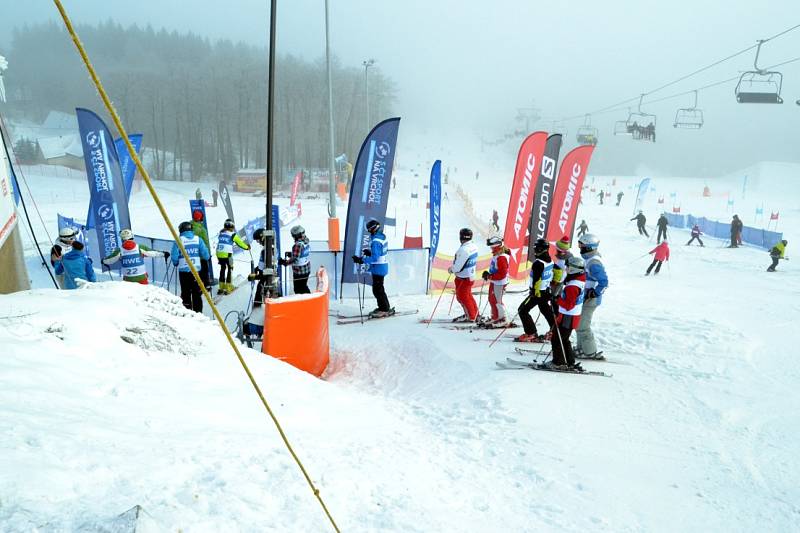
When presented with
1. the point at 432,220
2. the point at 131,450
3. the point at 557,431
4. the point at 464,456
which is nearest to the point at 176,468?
the point at 131,450

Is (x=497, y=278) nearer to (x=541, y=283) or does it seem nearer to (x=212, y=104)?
(x=541, y=283)

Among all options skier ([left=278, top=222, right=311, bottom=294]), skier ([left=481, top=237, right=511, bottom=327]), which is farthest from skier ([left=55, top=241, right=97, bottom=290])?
skier ([left=481, top=237, right=511, bottom=327])

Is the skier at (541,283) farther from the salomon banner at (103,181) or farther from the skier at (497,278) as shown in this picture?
the salomon banner at (103,181)

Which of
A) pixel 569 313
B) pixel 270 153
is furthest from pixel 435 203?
pixel 569 313

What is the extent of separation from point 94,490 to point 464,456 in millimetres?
2791

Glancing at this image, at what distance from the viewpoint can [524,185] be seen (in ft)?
36.8

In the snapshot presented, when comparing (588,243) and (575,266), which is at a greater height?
(588,243)

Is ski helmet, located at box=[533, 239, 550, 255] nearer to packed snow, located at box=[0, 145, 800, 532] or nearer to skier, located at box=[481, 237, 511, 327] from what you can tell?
skier, located at box=[481, 237, 511, 327]

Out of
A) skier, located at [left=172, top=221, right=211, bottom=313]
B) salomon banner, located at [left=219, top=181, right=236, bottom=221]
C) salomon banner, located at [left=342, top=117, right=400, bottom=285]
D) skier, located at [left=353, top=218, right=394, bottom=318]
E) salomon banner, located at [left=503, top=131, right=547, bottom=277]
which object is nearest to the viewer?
skier, located at [left=172, top=221, right=211, bottom=313]

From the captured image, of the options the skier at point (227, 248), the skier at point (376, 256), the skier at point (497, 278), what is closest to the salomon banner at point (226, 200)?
the skier at point (227, 248)

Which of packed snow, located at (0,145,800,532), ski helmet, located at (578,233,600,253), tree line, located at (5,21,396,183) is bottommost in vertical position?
packed snow, located at (0,145,800,532)

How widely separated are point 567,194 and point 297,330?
28.3ft

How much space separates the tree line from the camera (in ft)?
213

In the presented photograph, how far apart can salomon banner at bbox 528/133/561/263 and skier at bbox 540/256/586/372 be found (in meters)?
5.55
